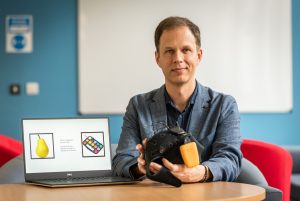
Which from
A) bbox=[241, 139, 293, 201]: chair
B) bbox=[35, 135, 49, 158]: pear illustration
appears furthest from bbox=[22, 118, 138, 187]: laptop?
bbox=[241, 139, 293, 201]: chair

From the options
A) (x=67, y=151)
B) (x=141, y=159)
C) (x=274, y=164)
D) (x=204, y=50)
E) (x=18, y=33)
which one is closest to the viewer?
(x=141, y=159)

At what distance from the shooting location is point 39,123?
204 centimetres

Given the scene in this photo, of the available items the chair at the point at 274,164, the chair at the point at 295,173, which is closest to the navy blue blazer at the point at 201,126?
the chair at the point at 274,164

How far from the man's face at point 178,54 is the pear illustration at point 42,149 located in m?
0.61

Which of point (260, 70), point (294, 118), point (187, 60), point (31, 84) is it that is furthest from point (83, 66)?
point (187, 60)

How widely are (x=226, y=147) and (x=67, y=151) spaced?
631 mm

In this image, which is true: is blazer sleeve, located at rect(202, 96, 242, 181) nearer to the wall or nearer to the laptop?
the laptop

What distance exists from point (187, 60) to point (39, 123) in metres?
0.67

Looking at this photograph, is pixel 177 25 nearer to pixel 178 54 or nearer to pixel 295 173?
pixel 178 54

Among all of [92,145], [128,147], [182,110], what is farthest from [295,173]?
[92,145]

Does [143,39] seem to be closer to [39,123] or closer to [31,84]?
[31,84]

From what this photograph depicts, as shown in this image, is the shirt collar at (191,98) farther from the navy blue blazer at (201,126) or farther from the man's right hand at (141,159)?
the man's right hand at (141,159)

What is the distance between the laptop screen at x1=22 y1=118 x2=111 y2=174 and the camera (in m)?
2.02

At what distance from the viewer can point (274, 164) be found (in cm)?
328
